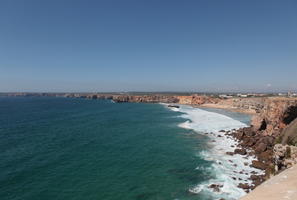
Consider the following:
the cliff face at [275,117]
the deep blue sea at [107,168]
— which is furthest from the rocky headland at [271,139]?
the deep blue sea at [107,168]

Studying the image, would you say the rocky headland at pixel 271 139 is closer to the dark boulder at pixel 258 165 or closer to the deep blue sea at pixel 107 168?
the dark boulder at pixel 258 165

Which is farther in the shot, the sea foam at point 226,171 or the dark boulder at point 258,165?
the dark boulder at point 258,165

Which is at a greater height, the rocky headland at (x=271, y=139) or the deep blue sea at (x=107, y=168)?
the rocky headland at (x=271, y=139)

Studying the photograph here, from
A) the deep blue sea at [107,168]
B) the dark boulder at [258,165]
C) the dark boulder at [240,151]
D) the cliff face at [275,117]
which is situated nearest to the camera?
the deep blue sea at [107,168]

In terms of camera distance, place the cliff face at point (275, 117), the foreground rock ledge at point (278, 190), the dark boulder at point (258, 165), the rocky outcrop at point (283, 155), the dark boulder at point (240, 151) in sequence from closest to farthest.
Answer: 1. the foreground rock ledge at point (278, 190)
2. the rocky outcrop at point (283, 155)
3. the dark boulder at point (258, 165)
4. the dark boulder at point (240, 151)
5. the cliff face at point (275, 117)

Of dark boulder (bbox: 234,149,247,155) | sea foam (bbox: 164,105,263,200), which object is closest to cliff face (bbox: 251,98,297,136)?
sea foam (bbox: 164,105,263,200)

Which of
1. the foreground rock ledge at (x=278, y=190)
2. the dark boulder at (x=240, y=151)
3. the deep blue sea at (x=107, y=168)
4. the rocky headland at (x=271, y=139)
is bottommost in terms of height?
the deep blue sea at (x=107, y=168)

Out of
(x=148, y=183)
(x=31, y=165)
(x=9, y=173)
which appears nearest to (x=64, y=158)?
(x=31, y=165)

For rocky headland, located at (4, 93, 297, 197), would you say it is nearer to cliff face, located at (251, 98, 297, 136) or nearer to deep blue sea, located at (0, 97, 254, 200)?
cliff face, located at (251, 98, 297, 136)
